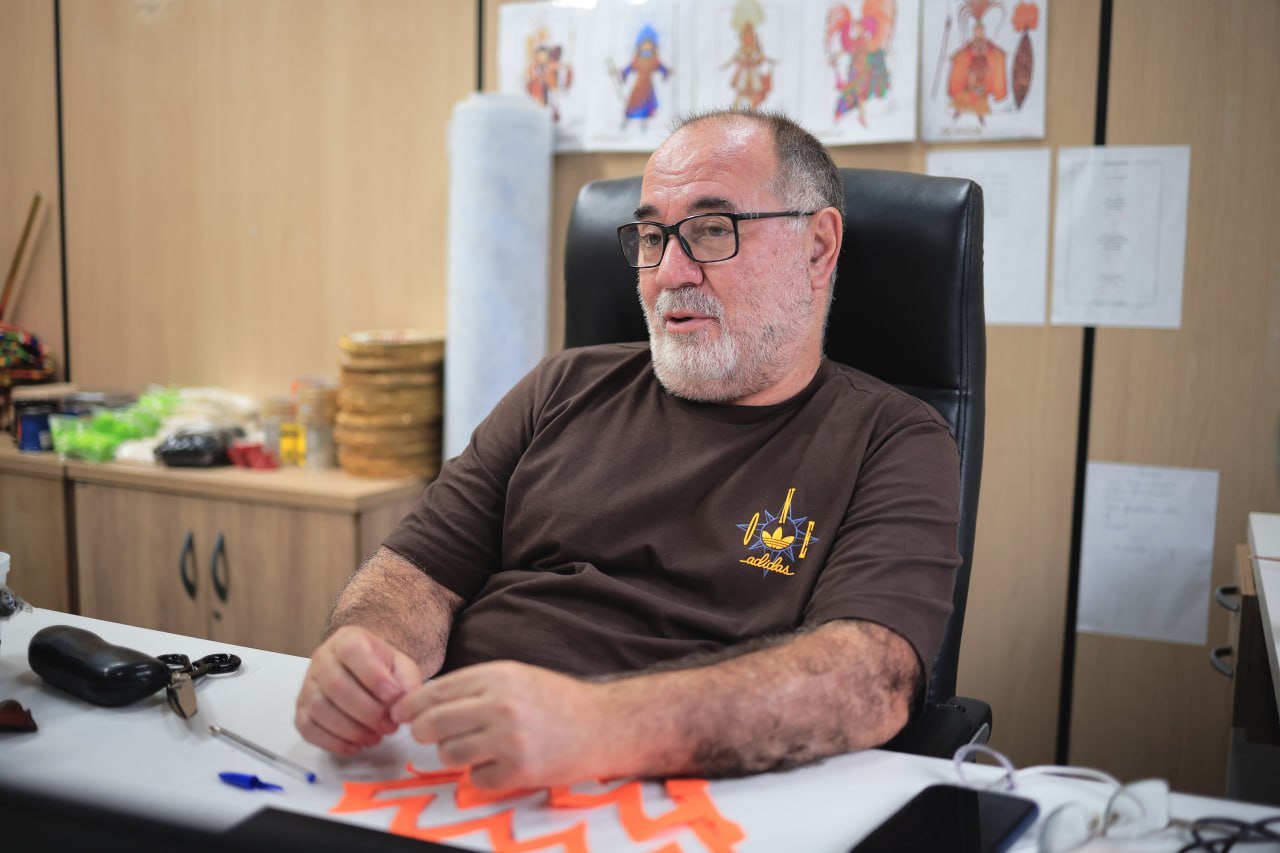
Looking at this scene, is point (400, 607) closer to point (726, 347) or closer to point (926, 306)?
point (726, 347)

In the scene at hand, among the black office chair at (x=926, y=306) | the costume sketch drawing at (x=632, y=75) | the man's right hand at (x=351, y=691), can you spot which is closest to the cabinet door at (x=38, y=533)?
the costume sketch drawing at (x=632, y=75)

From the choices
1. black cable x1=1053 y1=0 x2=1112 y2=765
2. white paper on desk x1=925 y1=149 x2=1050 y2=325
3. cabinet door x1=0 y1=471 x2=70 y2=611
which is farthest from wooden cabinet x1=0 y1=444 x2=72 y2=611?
black cable x1=1053 y1=0 x2=1112 y2=765

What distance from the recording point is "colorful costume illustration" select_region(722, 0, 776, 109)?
2.11 meters

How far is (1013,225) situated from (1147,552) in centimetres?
70

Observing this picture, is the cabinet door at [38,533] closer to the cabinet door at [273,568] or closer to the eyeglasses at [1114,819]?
the cabinet door at [273,568]

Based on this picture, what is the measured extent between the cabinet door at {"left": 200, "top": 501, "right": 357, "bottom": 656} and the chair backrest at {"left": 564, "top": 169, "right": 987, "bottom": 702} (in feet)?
4.20

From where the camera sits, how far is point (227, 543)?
227cm

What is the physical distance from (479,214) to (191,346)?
1.18 meters

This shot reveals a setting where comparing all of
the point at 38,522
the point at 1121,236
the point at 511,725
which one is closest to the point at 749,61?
the point at 1121,236

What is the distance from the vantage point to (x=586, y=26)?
2258 mm

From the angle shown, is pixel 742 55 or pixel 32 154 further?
pixel 32 154

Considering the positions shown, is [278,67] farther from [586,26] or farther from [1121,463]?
[1121,463]

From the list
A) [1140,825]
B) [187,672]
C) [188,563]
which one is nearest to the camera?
[1140,825]

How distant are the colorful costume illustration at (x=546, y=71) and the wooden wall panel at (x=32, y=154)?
1612mm
